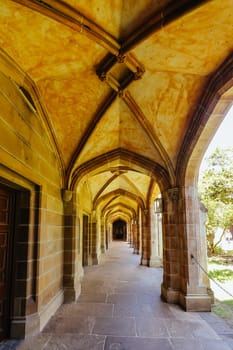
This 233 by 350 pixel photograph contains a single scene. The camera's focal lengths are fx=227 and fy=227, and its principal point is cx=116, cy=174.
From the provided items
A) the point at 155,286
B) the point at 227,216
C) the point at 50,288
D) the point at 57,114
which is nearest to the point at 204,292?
the point at 155,286

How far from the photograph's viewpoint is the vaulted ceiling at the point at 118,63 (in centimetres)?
204

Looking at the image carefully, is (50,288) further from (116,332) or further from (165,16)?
(165,16)

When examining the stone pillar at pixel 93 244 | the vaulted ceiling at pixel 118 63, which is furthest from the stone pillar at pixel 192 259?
the stone pillar at pixel 93 244

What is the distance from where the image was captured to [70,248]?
14.0ft

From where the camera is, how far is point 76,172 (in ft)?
14.7

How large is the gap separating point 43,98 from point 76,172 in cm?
170

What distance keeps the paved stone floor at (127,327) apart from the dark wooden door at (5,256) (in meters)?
0.24

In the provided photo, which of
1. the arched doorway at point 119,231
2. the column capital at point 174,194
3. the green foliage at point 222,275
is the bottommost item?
the arched doorway at point 119,231

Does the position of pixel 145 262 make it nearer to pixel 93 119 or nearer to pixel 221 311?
pixel 221 311

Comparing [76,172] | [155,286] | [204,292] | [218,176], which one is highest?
[218,176]

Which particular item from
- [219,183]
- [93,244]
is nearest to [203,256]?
[93,244]

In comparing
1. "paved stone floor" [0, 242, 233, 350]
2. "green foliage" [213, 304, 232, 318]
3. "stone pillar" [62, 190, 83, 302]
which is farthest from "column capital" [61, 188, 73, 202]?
"green foliage" [213, 304, 232, 318]

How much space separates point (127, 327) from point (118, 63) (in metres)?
3.37

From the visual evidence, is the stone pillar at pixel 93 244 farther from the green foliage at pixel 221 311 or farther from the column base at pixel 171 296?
the green foliage at pixel 221 311
